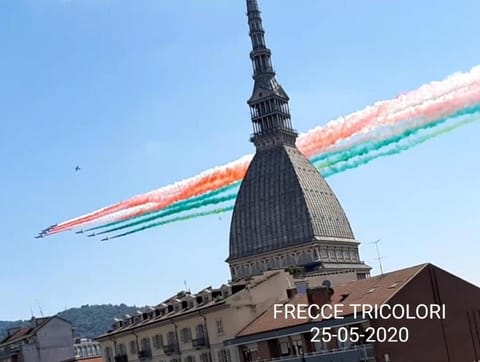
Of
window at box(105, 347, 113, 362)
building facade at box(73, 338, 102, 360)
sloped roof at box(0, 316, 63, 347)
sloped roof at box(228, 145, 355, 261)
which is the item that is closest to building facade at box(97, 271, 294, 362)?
window at box(105, 347, 113, 362)

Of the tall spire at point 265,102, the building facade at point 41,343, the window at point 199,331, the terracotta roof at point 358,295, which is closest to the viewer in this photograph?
the terracotta roof at point 358,295

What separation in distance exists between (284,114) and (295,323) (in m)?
126

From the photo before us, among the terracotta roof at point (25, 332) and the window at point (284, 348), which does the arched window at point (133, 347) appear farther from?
the terracotta roof at point (25, 332)

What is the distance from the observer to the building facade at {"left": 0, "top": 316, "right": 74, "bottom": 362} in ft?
417

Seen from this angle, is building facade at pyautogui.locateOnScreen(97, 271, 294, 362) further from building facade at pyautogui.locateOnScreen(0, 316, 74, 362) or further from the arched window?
building facade at pyautogui.locateOnScreen(0, 316, 74, 362)

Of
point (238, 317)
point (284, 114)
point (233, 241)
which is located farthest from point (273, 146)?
point (238, 317)

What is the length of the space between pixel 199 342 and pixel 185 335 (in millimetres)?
2914

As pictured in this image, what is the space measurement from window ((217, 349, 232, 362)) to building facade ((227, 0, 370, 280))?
83.4 m

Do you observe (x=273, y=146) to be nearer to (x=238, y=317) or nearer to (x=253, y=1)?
(x=253, y=1)

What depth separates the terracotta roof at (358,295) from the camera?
227 feet

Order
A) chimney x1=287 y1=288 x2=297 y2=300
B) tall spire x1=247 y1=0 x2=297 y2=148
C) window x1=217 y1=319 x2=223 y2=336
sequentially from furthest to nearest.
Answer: tall spire x1=247 y1=0 x2=297 y2=148 < chimney x1=287 y1=288 x2=297 y2=300 < window x1=217 y1=319 x2=223 y2=336

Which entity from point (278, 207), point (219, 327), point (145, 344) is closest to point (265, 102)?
point (278, 207)

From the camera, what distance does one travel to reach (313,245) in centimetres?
17288

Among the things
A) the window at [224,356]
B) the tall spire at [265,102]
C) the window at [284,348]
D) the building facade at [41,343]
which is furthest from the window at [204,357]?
the tall spire at [265,102]
